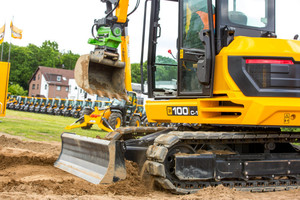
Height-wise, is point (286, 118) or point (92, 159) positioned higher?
point (286, 118)

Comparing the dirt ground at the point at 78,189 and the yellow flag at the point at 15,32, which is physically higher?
the yellow flag at the point at 15,32

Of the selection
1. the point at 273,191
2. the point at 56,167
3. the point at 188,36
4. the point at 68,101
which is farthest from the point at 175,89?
the point at 68,101

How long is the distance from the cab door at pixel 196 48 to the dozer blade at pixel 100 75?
55.3 inches

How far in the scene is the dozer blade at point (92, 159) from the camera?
5.34m

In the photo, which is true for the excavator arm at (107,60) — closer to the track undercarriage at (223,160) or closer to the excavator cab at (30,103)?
the track undercarriage at (223,160)

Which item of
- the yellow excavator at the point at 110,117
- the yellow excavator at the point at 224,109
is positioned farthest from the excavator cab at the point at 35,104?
the yellow excavator at the point at 224,109

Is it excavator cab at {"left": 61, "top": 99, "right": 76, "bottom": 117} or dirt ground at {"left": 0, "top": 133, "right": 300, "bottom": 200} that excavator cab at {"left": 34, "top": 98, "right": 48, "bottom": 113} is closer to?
excavator cab at {"left": 61, "top": 99, "right": 76, "bottom": 117}

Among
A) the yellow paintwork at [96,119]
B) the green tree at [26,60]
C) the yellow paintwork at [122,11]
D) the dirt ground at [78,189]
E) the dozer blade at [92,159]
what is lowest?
the dirt ground at [78,189]

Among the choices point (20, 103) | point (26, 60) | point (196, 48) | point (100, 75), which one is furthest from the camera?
point (26, 60)

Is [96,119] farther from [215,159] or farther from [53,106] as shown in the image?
[53,106]

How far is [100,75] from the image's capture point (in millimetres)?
6645

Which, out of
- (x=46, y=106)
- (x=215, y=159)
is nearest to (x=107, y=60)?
(x=215, y=159)

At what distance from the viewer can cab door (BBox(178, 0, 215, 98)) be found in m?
5.32

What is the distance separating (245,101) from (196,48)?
1131 mm
